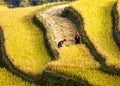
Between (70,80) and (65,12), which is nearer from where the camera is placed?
(70,80)

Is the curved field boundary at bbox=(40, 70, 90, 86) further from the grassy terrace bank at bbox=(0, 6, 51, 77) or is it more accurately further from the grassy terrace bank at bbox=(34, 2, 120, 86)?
the grassy terrace bank at bbox=(0, 6, 51, 77)

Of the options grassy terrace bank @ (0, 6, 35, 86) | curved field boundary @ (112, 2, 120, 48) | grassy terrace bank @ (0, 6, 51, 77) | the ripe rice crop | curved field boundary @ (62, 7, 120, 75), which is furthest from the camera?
curved field boundary @ (112, 2, 120, 48)

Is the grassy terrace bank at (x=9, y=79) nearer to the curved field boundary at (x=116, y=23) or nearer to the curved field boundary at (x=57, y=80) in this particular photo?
the curved field boundary at (x=57, y=80)

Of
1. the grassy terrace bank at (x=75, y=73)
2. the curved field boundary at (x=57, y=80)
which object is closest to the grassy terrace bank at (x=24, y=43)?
the curved field boundary at (x=57, y=80)

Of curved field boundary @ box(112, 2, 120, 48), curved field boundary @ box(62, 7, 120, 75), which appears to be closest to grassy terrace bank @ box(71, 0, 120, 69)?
curved field boundary @ box(62, 7, 120, 75)

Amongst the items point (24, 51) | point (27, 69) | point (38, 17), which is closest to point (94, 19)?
point (38, 17)

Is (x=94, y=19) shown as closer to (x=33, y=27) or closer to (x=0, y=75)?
(x=33, y=27)
